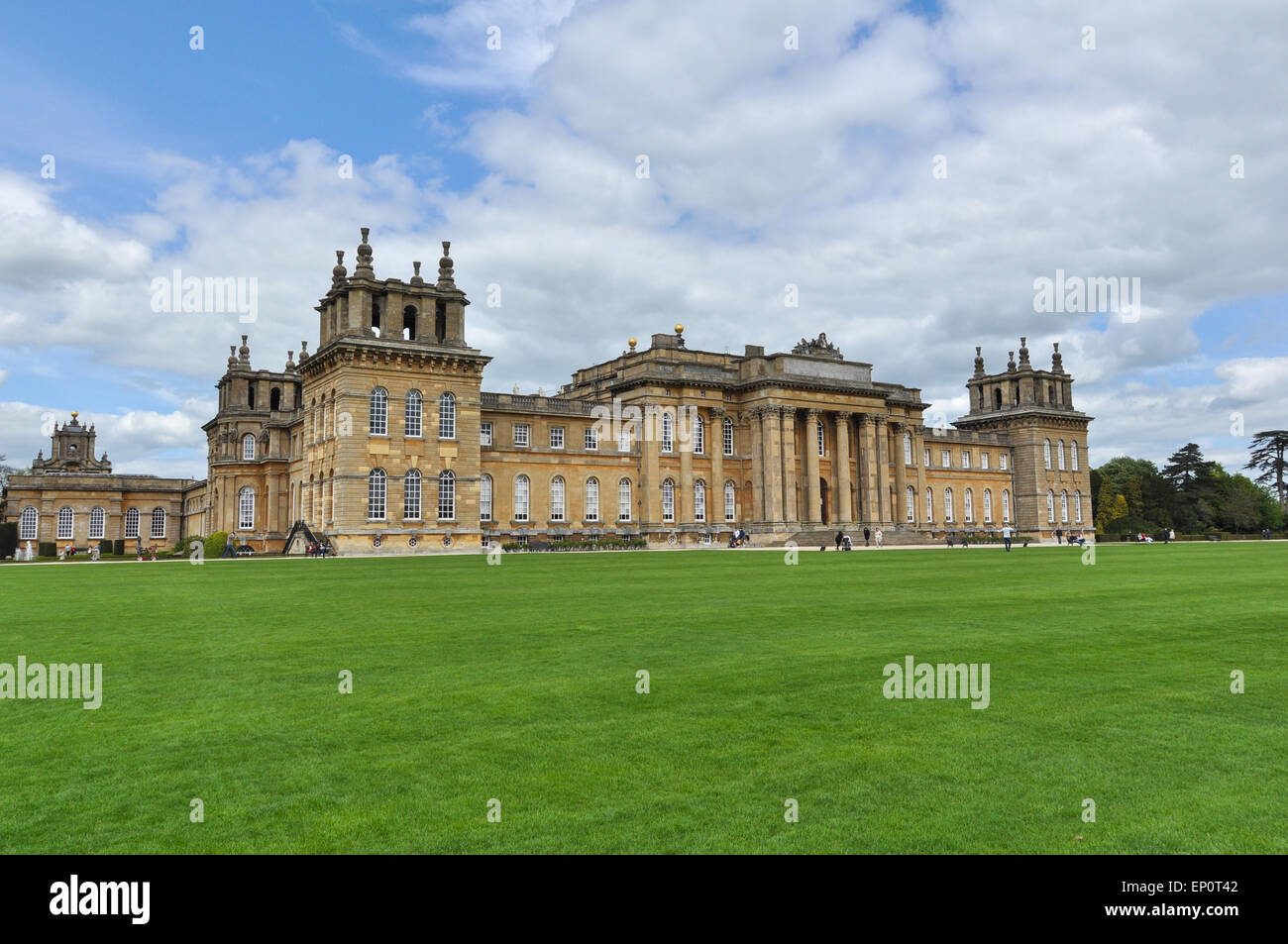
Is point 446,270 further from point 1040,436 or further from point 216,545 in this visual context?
point 1040,436

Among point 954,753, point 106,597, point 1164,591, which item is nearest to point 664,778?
point 954,753

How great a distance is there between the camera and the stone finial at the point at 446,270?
56.8 meters

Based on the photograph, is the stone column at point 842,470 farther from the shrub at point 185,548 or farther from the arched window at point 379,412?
the shrub at point 185,548

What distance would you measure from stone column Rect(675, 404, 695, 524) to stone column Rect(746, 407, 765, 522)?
5.36 m

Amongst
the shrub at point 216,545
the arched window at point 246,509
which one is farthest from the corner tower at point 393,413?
the arched window at point 246,509

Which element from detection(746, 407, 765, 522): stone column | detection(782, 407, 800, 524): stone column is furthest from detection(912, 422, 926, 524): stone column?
detection(746, 407, 765, 522): stone column

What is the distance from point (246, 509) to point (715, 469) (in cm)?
3595

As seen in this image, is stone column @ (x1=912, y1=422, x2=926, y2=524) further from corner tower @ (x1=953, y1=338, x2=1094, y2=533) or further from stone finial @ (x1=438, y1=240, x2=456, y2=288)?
stone finial @ (x1=438, y1=240, x2=456, y2=288)

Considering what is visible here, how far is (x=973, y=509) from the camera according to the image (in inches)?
3706

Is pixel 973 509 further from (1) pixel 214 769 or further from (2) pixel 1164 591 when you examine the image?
(1) pixel 214 769

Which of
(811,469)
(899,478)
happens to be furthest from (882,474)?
(811,469)

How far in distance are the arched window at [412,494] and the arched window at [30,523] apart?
160 feet

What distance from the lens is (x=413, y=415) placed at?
183ft

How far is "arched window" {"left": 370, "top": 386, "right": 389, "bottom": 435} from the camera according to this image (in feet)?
178
